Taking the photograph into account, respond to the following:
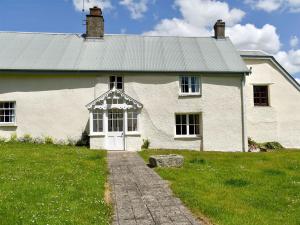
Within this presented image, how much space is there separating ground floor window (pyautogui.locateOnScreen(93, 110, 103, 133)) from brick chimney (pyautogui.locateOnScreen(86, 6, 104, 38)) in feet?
24.0

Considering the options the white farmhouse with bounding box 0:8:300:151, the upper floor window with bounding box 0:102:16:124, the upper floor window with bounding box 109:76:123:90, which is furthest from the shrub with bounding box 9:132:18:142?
the upper floor window with bounding box 109:76:123:90

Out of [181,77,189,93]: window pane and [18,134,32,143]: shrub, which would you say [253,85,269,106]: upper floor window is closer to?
[181,77,189,93]: window pane

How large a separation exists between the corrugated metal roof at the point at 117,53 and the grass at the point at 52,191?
931 cm

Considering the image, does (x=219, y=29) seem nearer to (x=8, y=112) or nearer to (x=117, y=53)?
(x=117, y=53)

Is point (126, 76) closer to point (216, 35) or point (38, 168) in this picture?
point (216, 35)

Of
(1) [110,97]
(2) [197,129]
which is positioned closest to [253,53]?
(2) [197,129]

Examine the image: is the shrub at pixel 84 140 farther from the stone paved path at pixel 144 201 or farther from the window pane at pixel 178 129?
the stone paved path at pixel 144 201

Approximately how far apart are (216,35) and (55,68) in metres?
12.6

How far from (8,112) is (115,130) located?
22.6 feet

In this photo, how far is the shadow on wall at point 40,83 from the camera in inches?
882

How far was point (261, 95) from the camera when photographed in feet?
85.4

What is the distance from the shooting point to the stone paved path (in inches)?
278

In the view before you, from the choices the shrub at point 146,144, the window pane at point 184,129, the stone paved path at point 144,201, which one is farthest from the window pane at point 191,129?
the stone paved path at point 144,201

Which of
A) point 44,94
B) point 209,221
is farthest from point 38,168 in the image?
point 44,94
